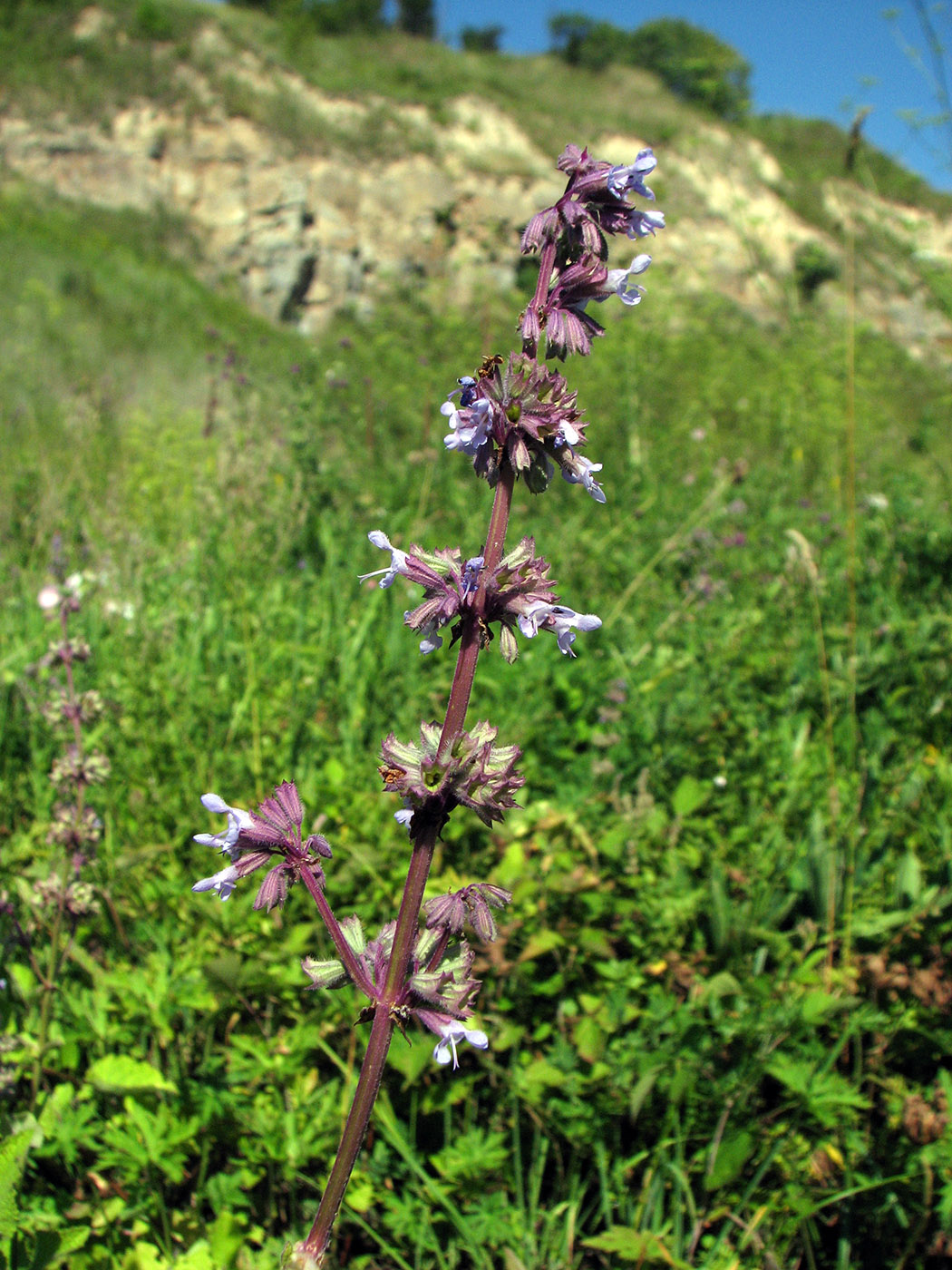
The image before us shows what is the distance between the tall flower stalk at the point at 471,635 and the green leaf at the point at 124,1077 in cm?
67

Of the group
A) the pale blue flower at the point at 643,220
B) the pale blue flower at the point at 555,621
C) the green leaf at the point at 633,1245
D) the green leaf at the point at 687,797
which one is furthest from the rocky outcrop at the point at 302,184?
the green leaf at the point at 633,1245

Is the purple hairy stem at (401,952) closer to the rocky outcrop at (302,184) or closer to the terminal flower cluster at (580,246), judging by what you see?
the terminal flower cluster at (580,246)

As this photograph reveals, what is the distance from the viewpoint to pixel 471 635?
42.3 inches

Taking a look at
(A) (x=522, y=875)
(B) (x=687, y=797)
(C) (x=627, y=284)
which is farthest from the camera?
(B) (x=687, y=797)

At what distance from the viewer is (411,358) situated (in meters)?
8.45

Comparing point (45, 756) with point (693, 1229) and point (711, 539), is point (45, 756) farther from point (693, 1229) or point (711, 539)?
point (711, 539)

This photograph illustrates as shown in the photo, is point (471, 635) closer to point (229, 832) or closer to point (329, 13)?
point (229, 832)

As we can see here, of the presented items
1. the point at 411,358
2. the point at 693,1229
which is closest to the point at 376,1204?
the point at 693,1229

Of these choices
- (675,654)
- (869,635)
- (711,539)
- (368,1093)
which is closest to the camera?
(368,1093)

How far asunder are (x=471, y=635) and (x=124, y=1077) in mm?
1148

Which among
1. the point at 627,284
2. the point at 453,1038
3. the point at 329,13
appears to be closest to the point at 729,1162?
the point at 453,1038

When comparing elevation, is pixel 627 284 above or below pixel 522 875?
above

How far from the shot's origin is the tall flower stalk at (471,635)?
103cm

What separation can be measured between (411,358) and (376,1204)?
7793 mm
